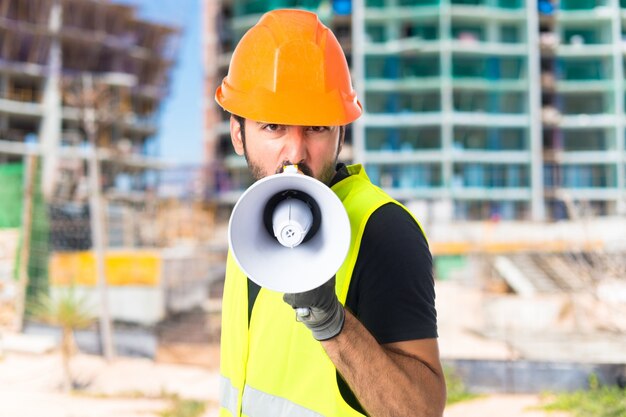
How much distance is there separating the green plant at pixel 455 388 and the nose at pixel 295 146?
544 centimetres

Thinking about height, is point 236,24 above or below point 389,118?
above

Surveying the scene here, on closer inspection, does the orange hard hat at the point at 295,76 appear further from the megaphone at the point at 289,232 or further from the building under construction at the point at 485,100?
the building under construction at the point at 485,100

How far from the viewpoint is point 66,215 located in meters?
9.77

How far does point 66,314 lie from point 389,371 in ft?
25.3

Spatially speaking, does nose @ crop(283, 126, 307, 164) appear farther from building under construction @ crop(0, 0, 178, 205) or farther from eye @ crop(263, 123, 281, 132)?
building under construction @ crop(0, 0, 178, 205)

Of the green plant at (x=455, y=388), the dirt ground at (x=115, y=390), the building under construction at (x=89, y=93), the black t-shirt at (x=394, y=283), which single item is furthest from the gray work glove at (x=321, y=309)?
the building under construction at (x=89, y=93)

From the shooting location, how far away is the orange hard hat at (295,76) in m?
1.17

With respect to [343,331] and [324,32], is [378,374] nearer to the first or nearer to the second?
[343,331]

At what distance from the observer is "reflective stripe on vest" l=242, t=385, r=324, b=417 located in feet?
3.92

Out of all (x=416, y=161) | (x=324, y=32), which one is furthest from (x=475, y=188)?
(x=324, y=32)

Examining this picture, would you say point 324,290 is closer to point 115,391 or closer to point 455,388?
point 455,388

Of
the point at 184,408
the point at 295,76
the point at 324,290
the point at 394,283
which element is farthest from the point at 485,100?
the point at 324,290

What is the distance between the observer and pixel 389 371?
38.4 inches

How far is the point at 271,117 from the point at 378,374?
47cm
